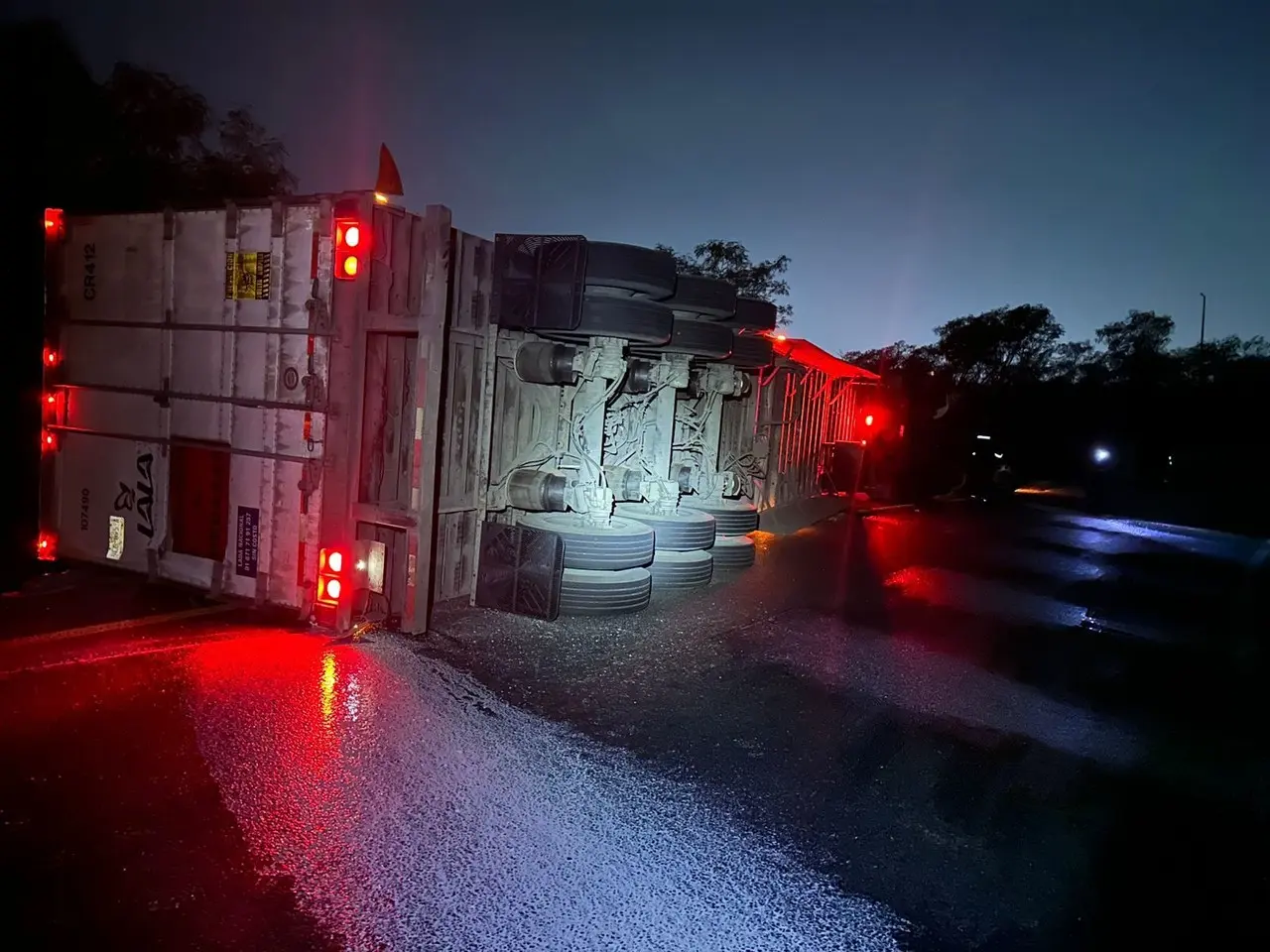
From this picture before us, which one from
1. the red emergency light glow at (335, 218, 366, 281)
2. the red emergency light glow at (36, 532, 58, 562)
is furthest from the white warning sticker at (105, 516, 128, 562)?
the red emergency light glow at (335, 218, 366, 281)

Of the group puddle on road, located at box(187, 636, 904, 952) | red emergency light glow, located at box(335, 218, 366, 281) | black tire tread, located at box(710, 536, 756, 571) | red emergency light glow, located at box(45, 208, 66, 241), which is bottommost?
puddle on road, located at box(187, 636, 904, 952)

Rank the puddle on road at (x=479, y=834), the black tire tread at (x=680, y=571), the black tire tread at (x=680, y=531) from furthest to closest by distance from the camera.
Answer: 1. the black tire tread at (x=680, y=531)
2. the black tire tread at (x=680, y=571)
3. the puddle on road at (x=479, y=834)

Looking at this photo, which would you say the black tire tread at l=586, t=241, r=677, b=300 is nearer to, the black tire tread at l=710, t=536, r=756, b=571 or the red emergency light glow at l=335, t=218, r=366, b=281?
the red emergency light glow at l=335, t=218, r=366, b=281

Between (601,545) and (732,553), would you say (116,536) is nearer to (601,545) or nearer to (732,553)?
(601,545)

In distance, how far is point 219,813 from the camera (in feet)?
11.4

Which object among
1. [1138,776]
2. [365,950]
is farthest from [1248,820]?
[365,950]

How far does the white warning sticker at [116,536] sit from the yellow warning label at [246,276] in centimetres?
215

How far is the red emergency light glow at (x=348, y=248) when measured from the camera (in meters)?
5.61

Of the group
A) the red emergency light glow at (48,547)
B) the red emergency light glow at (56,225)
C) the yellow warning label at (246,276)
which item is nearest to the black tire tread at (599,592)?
the yellow warning label at (246,276)

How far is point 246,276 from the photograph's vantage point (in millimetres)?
6082

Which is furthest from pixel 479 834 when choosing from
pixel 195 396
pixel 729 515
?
pixel 729 515

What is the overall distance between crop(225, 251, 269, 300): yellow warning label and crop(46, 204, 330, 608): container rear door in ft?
0.04

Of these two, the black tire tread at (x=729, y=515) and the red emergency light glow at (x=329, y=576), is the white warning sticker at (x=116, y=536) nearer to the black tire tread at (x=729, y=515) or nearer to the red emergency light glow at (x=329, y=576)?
the red emergency light glow at (x=329, y=576)

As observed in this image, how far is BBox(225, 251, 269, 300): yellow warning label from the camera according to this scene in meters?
6.02
